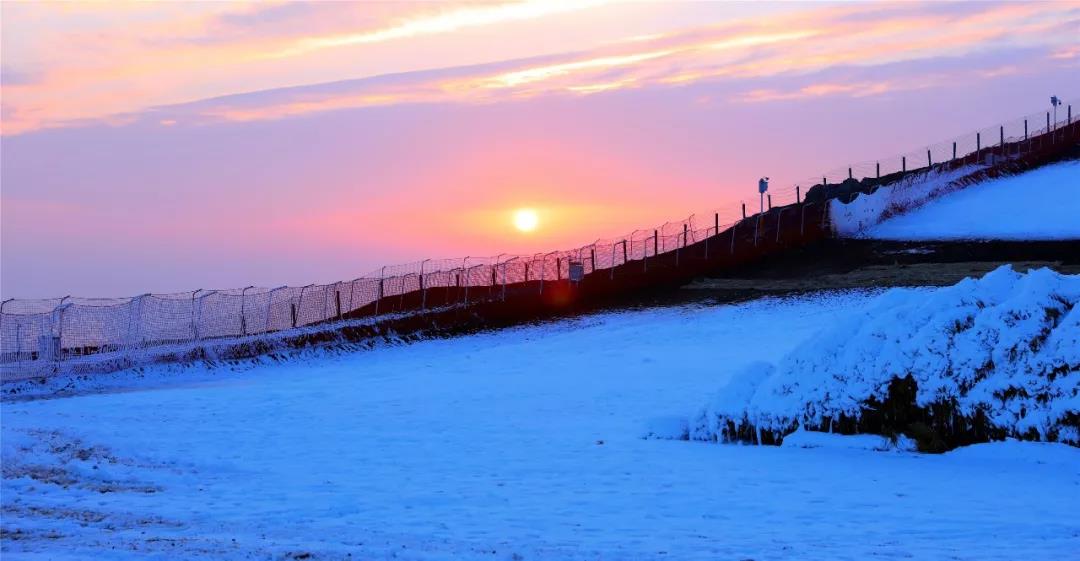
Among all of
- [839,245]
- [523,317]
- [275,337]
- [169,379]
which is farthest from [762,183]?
[169,379]

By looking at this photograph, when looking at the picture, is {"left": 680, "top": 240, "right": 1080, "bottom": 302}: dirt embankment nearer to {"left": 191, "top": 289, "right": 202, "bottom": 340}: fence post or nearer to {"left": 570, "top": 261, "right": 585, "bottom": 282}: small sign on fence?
{"left": 570, "top": 261, "right": 585, "bottom": 282}: small sign on fence

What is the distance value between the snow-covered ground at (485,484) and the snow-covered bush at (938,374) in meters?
0.35

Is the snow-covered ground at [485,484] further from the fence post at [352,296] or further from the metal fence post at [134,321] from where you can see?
the fence post at [352,296]

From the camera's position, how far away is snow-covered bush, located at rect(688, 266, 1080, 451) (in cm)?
1428

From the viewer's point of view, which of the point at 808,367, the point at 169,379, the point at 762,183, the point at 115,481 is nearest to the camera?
Result: the point at 115,481

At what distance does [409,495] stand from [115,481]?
12.5 feet

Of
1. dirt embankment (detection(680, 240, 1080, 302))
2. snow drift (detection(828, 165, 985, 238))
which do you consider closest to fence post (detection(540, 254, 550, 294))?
dirt embankment (detection(680, 240, 1080, 302))

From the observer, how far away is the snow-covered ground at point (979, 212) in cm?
4469

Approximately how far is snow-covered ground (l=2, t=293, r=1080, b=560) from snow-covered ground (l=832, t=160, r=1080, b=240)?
76.1 feet

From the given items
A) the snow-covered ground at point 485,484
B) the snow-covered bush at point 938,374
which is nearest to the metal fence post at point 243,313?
the snow-covered ground at point 485,484

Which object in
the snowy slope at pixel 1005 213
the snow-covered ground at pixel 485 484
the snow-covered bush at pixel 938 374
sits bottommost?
the snow-covered ground at pixel 485 484

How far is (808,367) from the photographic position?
15953mm

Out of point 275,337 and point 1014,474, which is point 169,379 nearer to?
point 275,337

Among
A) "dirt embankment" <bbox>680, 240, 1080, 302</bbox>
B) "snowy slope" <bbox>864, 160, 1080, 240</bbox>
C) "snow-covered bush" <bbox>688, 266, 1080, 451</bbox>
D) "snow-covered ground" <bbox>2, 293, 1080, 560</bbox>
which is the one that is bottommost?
"snow-covered ground" <bbox>2, 293, 1080, 560</bbox>
